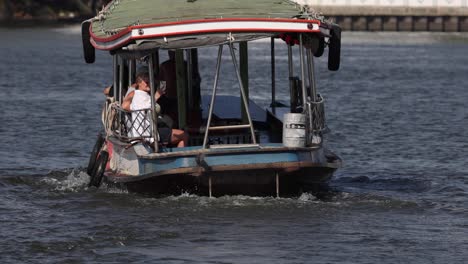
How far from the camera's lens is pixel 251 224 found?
55.8ft

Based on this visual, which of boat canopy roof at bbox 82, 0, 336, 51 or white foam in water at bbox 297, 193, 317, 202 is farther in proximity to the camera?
white foam in water at bbox 297, 193, 317, 202

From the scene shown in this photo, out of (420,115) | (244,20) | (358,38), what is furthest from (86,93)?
(358,38)

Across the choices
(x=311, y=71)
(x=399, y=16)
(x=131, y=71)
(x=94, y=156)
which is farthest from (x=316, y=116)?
(x=399, y=16)

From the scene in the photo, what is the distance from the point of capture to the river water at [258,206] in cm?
1556

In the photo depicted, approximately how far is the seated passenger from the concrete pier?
9263 cm

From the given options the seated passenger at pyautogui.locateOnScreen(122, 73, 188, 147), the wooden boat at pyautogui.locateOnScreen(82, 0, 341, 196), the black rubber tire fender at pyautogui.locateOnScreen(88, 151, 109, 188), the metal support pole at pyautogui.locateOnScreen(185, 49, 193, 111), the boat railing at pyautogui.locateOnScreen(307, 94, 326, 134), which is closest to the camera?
the wooden boat at pyautogui.locateOnScreen(82, 0, 341, 196)

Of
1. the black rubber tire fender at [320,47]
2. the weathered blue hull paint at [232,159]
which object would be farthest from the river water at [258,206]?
the black rubber tire fender at [320,47]

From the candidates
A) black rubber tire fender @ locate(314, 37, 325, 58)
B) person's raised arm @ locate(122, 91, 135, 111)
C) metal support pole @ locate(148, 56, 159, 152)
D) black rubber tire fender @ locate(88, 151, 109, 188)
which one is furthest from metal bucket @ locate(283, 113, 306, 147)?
black rubber tire fender @ locate(88, 151, 109, 188)

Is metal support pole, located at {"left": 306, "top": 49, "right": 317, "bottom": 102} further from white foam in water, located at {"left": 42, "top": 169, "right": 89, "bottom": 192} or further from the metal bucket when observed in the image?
white foam in water, located at {"left": 42, "top": 169, "right": 89, "bottom": 192}

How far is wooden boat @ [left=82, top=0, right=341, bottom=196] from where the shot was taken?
57.1 ft

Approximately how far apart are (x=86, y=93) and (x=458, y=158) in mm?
19759

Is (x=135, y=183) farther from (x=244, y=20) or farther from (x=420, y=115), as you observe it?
(x=420, y=115)

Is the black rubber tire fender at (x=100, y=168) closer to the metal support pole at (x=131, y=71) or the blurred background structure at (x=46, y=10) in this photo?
the metal support pole at (x=131, y=71)

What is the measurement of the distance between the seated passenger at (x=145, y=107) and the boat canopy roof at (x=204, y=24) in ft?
1.98
